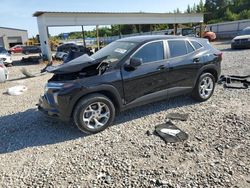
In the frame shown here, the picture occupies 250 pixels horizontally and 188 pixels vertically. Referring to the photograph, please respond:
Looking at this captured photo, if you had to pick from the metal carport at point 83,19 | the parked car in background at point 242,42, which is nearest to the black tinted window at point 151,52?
the parked car in background at point 242,42

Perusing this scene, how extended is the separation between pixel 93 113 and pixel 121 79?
33.1 inches

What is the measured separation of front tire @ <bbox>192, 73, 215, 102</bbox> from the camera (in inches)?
223

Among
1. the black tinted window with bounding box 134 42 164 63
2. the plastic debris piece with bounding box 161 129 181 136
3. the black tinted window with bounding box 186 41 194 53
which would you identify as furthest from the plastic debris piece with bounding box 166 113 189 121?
the black tinted window with bounding box 186 41 194 53

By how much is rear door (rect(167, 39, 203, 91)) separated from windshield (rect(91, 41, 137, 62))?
95 cm

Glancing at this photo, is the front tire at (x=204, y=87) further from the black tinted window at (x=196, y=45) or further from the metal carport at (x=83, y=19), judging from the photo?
the metal carport at (x=83, y=19)

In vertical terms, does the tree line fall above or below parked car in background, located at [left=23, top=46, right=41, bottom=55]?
above

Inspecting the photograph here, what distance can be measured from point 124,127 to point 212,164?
1858 mm

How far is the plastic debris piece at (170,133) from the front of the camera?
401 centimetres

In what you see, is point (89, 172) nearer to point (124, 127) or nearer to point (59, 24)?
point (124, 127)

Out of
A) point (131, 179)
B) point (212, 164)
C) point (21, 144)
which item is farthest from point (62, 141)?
point (212, 164)

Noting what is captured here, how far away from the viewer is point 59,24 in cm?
1912

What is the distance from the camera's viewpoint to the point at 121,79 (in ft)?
14.8

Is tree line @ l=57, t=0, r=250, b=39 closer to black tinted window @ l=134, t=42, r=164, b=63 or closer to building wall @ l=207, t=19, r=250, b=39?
building wall @ l=207, t=19, r=250, b=39

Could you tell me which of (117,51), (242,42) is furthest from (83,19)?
(117,51)
